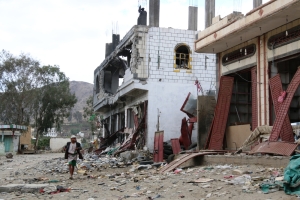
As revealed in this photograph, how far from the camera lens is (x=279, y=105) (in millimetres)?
10875

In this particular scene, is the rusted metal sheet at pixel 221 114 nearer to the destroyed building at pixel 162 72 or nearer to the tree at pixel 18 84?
the destroyed building at pixel 162 72

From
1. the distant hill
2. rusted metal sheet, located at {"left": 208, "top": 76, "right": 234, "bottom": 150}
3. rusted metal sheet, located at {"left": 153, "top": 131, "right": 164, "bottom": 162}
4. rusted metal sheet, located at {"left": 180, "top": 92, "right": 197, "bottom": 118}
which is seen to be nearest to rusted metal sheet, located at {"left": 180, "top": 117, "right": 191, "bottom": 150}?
rusted metal sheet, located at {"left": 180, "top": 92, "right": 197, "bottom": 118}

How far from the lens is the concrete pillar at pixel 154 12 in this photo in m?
19.7

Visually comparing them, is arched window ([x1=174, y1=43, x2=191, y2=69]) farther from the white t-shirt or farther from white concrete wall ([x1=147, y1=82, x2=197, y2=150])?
the white t-shirt

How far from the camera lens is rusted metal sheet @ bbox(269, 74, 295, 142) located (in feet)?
35.4

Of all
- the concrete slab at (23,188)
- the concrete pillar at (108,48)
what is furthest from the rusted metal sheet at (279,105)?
the concrete pillar at (108,48)

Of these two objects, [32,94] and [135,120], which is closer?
[135,120]

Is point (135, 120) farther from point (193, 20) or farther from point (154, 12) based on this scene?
point (193, 20)

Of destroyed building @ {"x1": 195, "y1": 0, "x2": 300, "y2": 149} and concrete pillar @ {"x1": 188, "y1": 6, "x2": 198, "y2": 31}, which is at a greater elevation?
concrete pillar @ {"x1": 188, "y1": 6, "x2": 198, "y2": 31}

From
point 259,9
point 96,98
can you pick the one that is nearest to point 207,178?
point 259,9

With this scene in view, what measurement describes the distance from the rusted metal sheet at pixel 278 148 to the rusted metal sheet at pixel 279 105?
1027 mm

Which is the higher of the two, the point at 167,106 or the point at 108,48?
the point at 108,48

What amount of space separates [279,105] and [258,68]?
2.12 meters

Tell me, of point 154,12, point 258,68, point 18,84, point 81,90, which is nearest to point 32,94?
point 18,84
